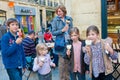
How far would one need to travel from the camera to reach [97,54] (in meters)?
3.85

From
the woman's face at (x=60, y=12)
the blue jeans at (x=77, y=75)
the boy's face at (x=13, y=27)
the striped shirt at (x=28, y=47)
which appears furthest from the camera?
the striped shirt at (x=28, y=47)

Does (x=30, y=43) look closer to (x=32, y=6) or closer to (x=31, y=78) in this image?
(x=31, y=78)

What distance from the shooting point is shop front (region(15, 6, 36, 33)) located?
26.3 m

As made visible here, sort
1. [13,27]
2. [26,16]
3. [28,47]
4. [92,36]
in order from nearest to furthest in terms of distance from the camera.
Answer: [92,36] < [13,27] < [28,47] < [26,16]

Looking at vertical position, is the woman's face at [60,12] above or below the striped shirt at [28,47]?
above

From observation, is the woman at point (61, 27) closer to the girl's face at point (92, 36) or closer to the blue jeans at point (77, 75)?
the blue jeans at point (77, 75)

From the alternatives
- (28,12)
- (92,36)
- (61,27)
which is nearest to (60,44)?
(61,27)

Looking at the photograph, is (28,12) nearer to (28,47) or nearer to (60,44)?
(28,47)

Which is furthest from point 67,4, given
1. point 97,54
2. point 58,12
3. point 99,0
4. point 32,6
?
point 32,6

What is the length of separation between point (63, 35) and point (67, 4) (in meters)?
2.27

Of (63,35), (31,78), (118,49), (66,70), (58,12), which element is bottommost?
(31,78)


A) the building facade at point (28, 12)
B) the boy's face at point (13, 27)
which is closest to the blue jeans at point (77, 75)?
the boy's face at point (13, 27)

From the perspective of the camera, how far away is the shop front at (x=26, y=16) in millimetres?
26280

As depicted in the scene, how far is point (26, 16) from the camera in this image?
95.6 ft
